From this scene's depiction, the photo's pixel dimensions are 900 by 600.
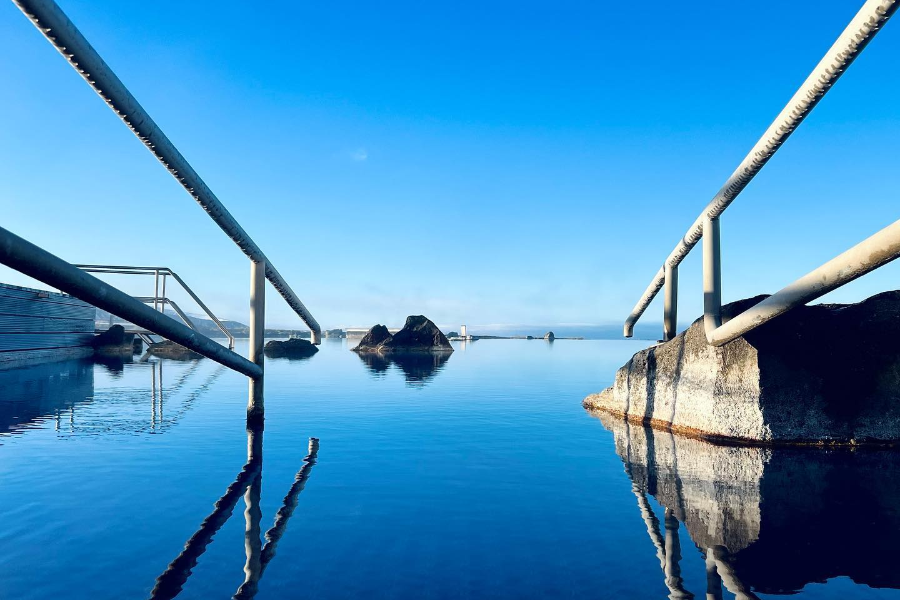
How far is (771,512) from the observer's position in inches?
304

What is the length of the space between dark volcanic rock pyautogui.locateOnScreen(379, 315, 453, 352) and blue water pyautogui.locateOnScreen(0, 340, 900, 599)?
60002 mm

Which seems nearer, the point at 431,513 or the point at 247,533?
the point at 247,533

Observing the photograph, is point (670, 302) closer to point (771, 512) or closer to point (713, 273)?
point (713, 273)

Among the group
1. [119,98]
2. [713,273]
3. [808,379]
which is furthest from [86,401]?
[808,379]

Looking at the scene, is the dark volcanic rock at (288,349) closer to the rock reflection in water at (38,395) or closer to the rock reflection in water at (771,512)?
the rock reflection in water at (38,395)

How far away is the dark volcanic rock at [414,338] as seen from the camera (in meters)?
76.0

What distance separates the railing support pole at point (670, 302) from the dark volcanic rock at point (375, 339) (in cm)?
6135

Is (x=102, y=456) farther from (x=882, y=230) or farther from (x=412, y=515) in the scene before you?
(x=882, y=230)

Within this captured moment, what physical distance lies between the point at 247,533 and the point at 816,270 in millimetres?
9241

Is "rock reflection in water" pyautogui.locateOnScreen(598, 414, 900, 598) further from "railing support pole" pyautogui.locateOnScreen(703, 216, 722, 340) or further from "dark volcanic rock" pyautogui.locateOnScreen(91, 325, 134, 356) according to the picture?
"dark volcanic rock" pyautogui.locateOnScreen(91, 325, 134, 356)

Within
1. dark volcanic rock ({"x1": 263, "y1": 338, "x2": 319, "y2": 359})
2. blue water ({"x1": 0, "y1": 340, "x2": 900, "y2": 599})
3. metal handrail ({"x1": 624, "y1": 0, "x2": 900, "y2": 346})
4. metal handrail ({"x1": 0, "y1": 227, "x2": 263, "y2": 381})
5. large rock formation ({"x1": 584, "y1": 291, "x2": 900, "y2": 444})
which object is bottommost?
dark volcanic rock ({"x1": 263, "y1": 338, "x2": 319, "y2": 359})

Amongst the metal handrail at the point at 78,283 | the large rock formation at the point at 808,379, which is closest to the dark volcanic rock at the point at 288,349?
the large rock formation at the point at 808,379

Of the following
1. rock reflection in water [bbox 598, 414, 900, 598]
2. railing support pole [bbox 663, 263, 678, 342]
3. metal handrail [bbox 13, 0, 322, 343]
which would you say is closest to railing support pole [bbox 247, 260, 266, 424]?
metal handrail [bbox 13, 0, 322, 343]

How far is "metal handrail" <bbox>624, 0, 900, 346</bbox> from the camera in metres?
6.75
